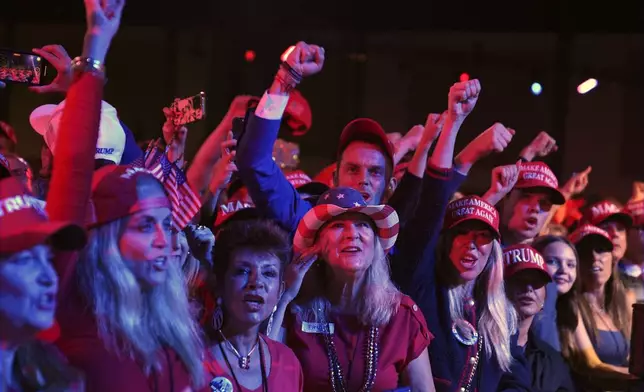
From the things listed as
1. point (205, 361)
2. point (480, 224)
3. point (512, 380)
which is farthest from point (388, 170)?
point (205, 361)

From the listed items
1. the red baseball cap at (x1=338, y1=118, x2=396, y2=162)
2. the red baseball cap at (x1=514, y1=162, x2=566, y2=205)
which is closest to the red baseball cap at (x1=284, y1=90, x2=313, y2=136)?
the red baseball cap at (x1=338, y1=118, x2=396, y2=162)

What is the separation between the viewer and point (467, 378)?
152 inches

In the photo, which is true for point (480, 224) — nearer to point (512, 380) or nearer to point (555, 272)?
point (512, 380)

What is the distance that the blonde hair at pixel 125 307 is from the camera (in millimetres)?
2365

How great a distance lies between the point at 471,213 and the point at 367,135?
2.12 feet

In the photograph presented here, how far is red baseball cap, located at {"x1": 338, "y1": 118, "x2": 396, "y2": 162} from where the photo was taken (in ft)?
14.0

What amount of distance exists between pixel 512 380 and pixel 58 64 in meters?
2.46

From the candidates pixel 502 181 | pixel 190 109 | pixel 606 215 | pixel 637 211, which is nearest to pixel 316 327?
pixel 190 109

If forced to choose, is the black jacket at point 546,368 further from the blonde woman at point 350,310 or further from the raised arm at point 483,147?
the blonde woman at point 350,310

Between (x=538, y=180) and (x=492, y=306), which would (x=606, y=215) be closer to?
(x=538, y=180)

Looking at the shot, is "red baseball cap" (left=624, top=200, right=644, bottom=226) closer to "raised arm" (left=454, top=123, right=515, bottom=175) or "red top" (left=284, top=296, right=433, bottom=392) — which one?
"raised arm" (left=454, top=123, right=515, bottom=175)

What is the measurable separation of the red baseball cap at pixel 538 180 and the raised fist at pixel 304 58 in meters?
2.20

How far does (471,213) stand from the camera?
13.3 ft

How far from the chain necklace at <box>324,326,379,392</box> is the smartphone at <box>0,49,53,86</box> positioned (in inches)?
55.8
